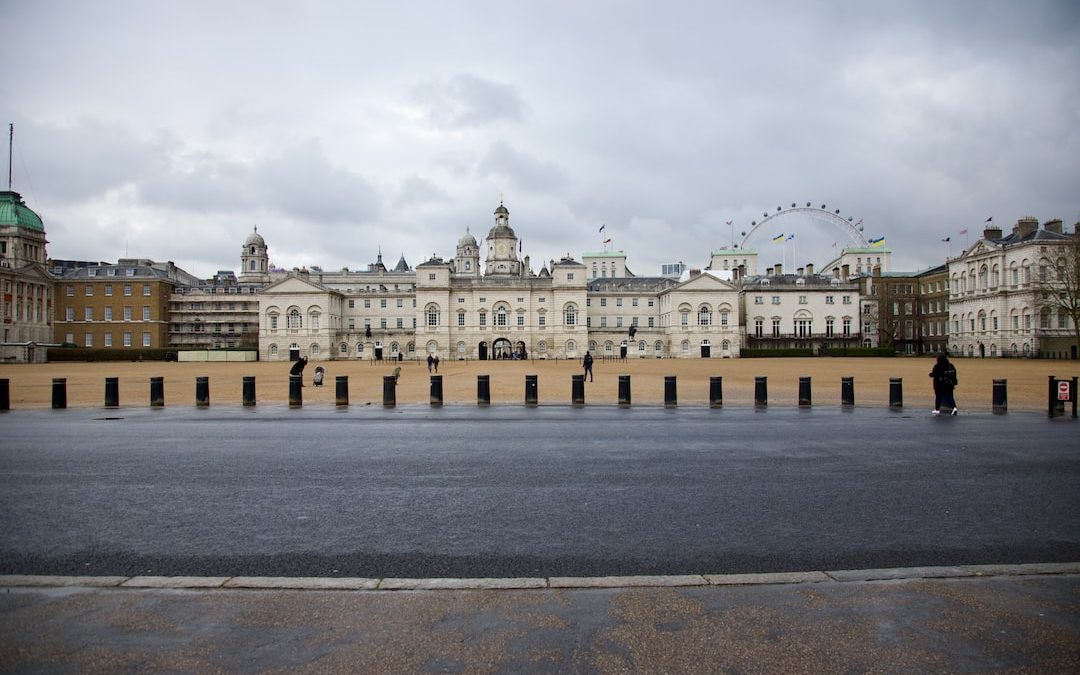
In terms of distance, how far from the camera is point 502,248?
10375cm

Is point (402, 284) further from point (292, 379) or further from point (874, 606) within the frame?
point (874, 606)

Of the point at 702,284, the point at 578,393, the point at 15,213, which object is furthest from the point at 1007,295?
the point at 15,213

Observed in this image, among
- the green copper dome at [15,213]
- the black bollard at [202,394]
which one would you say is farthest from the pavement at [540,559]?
the green copper dome at [15,213]

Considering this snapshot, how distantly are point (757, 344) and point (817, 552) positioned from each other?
9110cm

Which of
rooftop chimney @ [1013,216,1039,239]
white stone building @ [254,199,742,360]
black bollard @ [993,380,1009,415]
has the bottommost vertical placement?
black bollard @ [993,380,1009,415]

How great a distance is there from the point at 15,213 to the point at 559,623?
377 ft

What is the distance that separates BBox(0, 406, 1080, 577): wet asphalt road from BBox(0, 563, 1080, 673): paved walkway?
0.42 m

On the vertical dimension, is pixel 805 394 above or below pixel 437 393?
below

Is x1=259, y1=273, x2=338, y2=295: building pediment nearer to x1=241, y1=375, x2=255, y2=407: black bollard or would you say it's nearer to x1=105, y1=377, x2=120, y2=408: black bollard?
x1=105, y1=377, x2=120, y2=408: black bollard

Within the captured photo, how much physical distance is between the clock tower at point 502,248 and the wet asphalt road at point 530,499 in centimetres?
8832

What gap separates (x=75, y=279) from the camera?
305 ft

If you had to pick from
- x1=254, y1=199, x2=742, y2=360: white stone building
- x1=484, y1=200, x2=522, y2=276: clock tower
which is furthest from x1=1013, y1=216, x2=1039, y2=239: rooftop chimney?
x1=484, y1=200, x2=522, y2=276: clock tower

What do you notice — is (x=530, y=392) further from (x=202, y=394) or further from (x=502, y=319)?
(x=502, y=319)

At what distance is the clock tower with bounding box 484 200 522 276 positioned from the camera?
337 ft
